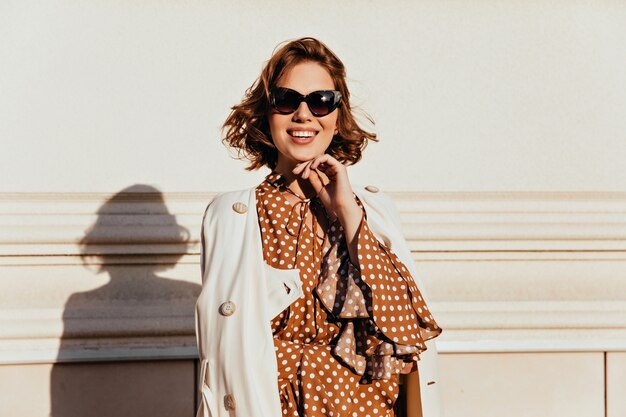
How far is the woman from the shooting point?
3162 millimetres

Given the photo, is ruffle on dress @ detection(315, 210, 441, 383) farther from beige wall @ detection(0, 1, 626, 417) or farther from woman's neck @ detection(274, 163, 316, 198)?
beige wall @ detection(0, 1, 626, 417)

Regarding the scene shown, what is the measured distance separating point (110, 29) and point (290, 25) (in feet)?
2.46

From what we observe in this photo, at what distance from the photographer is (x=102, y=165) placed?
15.5 feet

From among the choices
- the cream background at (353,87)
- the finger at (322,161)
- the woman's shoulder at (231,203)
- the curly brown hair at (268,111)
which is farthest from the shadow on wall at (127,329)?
the finger at (322,161)

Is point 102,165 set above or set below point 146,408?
above

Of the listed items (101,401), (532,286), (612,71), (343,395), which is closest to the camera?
(343,395)

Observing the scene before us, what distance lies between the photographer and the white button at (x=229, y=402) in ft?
10.3

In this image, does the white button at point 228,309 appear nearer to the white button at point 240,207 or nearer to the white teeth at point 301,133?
the white button at point 240,207

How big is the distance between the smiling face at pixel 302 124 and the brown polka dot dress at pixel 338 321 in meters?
0.15

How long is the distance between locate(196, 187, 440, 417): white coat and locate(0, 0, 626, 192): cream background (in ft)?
4.74

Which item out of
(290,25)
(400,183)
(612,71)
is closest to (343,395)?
(400,183)

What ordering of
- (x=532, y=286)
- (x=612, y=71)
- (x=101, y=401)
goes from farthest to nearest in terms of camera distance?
(x=612, y=71), (x=532, y=286), (x=101, y=401)

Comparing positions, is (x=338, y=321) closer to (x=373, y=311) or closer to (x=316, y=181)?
(x=373, y=311)

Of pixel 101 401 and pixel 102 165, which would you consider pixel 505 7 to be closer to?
pixel 102 165
